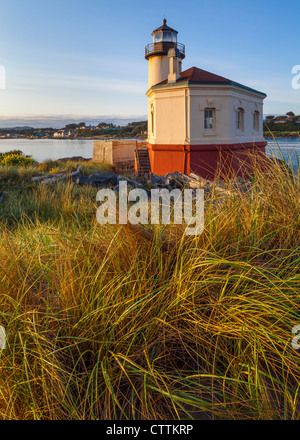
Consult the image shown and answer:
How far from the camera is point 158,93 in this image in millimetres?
20266

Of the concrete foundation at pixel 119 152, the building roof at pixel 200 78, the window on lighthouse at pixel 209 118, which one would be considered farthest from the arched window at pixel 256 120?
the concrete foundation at pixel 119 152

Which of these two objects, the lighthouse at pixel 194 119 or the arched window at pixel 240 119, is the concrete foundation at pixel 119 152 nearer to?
the lighthouse at pixel 194 119

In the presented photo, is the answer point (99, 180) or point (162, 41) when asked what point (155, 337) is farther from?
point (162, 41)

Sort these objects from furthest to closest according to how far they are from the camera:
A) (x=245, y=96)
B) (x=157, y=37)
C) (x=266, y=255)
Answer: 1. (x=157, y=37)
2. (x=245, y=96)
3. (x=266, y=255)

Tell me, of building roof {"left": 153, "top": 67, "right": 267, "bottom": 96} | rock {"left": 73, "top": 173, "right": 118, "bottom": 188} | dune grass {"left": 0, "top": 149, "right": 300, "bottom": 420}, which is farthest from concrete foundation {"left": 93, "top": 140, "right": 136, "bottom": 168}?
dune grass {"left": 0, "top": 149, "right": 300, "bottom": 420}

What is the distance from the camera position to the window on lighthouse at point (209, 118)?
65.7 ft

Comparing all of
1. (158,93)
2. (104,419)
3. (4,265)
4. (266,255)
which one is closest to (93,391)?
(104,419)

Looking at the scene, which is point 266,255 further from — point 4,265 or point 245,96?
point 245,96

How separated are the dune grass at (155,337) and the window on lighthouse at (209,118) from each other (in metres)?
18.2

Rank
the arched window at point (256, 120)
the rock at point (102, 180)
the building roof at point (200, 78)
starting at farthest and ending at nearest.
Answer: the arched window at point (256, 120) < the building roof at point (200, 78) < the rock at point (102, 180)

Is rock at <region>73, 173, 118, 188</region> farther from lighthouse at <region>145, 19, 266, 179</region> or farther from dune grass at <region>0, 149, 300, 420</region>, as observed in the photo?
dune grass at <region>0, 149, 300, 420</region>

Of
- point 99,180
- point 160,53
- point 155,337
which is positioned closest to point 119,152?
point 160,53

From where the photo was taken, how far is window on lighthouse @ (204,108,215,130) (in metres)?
20.0
